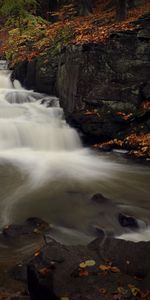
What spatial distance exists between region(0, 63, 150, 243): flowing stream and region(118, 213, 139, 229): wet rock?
0.13m

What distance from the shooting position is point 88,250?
17.1 ft

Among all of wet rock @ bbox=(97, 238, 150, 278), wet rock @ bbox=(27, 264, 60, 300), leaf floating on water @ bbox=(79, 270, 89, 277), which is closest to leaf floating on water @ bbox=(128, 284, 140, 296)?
wet rock @ bbox=(97, 238, 150, 278)

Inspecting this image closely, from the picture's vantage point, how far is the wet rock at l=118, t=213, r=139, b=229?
7.33m

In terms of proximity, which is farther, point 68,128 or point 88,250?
point 68,128

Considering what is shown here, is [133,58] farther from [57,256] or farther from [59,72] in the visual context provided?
[57,256]

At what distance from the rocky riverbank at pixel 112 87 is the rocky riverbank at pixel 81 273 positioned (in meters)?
6.83

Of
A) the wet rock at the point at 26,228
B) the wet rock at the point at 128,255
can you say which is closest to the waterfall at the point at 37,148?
the wet rock at the point at 26,228

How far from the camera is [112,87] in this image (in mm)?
12562

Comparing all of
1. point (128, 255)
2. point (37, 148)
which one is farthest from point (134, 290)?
point (37, 148)

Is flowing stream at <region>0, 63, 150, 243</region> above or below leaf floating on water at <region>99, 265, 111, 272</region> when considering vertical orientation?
below

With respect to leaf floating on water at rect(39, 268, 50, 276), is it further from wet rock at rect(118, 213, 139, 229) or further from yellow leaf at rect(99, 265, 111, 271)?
wet rock at rect(118, 213, 139, 229)

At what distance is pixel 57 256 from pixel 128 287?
100 cm

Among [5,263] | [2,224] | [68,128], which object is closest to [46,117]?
[68,128]

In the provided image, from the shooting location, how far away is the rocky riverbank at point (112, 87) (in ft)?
40.5
